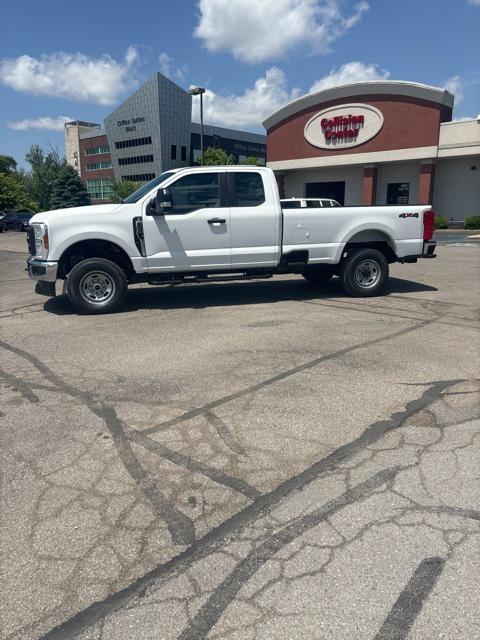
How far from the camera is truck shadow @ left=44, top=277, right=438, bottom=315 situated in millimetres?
8875

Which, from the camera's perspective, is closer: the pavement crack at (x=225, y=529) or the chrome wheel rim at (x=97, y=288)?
the pavement crack at (x=225, y=529)

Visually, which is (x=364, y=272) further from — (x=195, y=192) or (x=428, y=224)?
(x=195, y=192)

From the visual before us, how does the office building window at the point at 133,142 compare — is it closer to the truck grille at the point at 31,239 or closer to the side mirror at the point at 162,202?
the truck grille at the point at 31,239

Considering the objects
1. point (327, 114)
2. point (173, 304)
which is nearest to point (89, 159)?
point (327, 114)

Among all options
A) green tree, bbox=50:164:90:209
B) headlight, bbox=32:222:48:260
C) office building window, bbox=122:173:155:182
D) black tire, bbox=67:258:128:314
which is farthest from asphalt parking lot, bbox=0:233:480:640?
office building window, bbox=122:173:155:182

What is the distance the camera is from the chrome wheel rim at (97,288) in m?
7.96

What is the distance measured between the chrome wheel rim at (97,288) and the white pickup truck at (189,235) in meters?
0.02

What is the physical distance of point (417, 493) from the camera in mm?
3086

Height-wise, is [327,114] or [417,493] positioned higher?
[327,114]

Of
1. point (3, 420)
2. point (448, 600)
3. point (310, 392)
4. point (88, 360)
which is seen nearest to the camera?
point (448, 600)

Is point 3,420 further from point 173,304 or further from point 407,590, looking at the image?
point 173,304

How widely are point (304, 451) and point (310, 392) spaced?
112cm

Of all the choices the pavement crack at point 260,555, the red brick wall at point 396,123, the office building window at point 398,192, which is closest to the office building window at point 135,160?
the red brick wall at point 396,123

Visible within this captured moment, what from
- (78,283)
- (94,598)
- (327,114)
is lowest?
(94,598)
